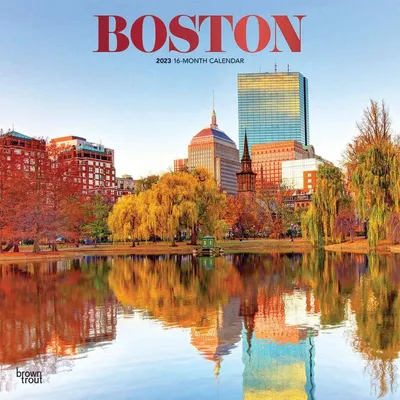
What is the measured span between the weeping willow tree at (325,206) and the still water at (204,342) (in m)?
33.3

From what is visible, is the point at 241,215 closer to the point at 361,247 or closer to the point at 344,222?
the point at 344,222

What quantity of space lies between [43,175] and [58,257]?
9.57 metres

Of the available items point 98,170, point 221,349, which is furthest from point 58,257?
point 98,170

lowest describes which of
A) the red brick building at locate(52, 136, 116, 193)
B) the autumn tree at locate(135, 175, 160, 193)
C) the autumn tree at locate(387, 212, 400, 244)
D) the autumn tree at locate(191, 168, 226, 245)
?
the autumn tree at locate(387, 212, 400, 244)

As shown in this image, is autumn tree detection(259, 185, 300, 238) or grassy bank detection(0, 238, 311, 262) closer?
grassy bank detection(0, 238, 311, 262)

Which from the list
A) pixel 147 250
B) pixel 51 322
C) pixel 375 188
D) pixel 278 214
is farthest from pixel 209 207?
pixel 51 322

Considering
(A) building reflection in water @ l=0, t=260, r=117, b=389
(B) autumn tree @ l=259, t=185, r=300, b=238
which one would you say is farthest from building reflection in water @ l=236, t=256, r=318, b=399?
(B) autumn tree @ l=259, t=185, r=300, b=238

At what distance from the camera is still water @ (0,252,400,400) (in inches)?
358

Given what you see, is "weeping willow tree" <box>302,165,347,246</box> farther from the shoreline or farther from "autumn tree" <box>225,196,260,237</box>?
"autumn tree" <box>225,196,260,237</box>

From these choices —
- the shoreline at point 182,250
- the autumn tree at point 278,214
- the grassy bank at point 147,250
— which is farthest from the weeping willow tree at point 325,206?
the autumn tree at point 278,214

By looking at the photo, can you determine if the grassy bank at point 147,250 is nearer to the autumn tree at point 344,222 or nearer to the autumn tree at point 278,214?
the autumn tree at point 344,222

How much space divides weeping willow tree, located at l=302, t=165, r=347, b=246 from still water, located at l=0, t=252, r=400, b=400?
33316 mm

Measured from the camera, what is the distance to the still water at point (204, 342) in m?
9.10

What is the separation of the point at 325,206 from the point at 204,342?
45100mm
